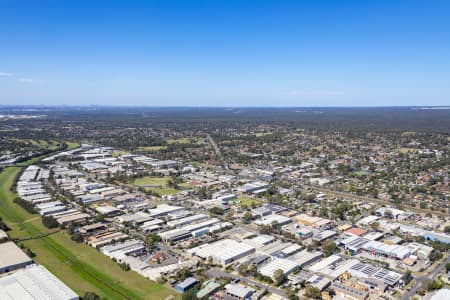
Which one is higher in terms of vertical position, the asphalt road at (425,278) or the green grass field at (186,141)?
the green grass field at (186,141)

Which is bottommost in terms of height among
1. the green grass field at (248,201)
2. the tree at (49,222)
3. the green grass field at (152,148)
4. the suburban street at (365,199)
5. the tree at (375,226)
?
the green grass field at (248,201)

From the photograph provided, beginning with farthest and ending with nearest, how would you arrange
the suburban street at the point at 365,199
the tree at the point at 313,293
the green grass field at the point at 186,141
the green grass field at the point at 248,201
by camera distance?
1. the green grass field at the point at 186,141
2. the green grass field at the point at 248,201
3. the suburban street at the point at 365,199
4. the tree at the point at 313,293

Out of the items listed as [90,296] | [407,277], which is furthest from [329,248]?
[90,296]

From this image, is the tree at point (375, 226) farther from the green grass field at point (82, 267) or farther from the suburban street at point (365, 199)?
the green grass field at point (82, 267)

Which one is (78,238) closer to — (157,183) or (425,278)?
(157,183)

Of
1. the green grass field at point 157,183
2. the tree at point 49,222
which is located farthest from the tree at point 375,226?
the tree at point 49,222

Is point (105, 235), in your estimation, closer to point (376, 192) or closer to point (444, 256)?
point (444, 256)

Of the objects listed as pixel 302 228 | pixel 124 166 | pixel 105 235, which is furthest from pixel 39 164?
pixel 302 228
